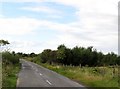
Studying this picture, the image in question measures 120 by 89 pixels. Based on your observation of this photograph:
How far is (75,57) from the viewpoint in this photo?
95.9m

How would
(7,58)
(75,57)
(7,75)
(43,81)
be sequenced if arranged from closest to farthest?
1. (43,81)
2. (7,75)
3. (7,58)
4. (75,57)

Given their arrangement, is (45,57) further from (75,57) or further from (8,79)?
(8,79)

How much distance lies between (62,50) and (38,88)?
67228mm

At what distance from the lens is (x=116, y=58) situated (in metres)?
116

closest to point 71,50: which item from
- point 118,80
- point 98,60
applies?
point 98,60

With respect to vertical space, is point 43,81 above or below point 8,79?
below

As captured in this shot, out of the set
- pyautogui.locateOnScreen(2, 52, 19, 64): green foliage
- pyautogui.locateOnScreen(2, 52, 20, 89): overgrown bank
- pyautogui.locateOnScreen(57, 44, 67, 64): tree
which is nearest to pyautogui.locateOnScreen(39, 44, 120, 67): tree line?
pyautogui.locateOnScreen(57, 44, 67, 64): tree

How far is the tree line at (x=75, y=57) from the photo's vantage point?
296 feet

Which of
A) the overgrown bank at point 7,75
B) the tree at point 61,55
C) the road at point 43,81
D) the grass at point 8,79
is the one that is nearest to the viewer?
the grass at point 8,79

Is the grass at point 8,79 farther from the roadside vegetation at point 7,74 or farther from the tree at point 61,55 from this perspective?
the tree at point 61,55

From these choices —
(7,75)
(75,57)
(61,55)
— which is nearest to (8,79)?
(7,75)

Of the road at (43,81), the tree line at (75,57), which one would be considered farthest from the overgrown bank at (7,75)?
the tree line at (75,57)

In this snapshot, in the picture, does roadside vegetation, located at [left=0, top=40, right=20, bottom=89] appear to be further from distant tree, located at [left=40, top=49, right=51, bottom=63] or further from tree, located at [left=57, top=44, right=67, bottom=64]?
distant tree, located at [left=40, top=49, right=51, bottom=63]

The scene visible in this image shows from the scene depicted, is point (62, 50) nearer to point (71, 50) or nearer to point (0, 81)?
point (71, 50)
